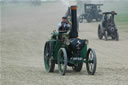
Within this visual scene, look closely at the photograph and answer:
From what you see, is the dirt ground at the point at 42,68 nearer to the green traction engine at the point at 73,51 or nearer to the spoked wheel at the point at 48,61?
the spoked wheel at the point at 48,61

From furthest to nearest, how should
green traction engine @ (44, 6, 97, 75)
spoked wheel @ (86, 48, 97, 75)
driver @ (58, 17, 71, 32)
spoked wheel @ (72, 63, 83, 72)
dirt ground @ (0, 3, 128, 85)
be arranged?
Answer: driver @ (58, 17, 71, 32)
spoked wheel @ (72, 63, 83, 72)
green traction engine @ (44, 6, 97, 75)
spoked wheel @ (86, 48, 97, 75)
dirt ground @ (0, 3, 128, 85)

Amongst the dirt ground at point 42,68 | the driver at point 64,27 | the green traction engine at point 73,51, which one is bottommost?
the dirt ground at point 42,68

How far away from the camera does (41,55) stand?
19.4 meters

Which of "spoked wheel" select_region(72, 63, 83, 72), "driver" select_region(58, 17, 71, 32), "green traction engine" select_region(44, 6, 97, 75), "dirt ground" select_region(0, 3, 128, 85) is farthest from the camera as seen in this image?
Result: "driver" select_region(58, 17, 71, 32)

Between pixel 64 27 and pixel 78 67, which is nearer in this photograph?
pixel 78 67

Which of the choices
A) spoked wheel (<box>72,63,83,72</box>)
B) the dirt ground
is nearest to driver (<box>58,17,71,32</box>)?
spoked wheel (<box>72,63,83,72</box>)

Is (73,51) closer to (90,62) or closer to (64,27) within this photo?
(90,62)

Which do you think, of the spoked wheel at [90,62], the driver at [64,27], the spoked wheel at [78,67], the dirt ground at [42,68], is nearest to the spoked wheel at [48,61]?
the dirt ground at [42,68]

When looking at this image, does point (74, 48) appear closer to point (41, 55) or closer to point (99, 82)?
point (99, 82)

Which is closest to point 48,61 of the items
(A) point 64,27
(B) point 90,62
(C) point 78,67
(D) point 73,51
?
(C) point 78,67

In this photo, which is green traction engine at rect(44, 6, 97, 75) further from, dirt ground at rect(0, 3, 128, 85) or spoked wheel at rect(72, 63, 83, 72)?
dirt ground at rect(0, 3, 128, 85)

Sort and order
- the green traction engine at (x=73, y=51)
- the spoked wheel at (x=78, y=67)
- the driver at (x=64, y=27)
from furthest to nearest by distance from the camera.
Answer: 1. the driver at (x=64, y=27)
2. the spoked wheel at (x=78, y=67)
3. the green traction engine at (x=73, y=51)

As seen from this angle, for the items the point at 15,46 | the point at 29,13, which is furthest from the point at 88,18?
the point at 15,46

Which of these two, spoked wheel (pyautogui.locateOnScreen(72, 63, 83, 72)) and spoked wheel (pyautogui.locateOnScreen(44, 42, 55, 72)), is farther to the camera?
spoked wheel (pyautogui.locateOnScreen(44, 42, 55, 72))
